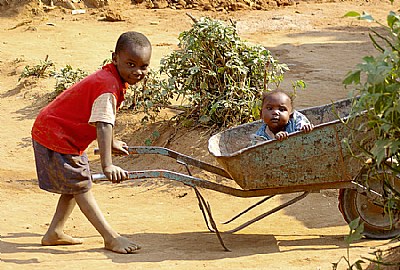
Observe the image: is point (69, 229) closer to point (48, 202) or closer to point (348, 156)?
point (48, 202)

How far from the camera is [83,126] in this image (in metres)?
5.37

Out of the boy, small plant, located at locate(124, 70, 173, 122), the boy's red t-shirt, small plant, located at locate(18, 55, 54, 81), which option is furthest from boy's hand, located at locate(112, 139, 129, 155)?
small plant, located at locate(18, 55, 54, 81)

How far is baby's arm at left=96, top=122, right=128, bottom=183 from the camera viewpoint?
5082mm

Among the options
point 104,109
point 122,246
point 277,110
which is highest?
point 104,109

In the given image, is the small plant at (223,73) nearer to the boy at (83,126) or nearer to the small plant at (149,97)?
the small plant at (149,97)

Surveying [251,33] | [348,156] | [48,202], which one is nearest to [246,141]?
[348,156]

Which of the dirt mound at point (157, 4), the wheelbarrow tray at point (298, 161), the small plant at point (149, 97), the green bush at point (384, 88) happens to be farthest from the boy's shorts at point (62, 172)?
the dirt mound at point (157, 4)

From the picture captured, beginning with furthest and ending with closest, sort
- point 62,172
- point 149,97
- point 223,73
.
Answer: point 149,97, point 223,73, point 62,172

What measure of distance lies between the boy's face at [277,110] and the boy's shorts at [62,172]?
132 cm

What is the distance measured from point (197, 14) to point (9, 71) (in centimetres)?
590

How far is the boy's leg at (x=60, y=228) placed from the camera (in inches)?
222

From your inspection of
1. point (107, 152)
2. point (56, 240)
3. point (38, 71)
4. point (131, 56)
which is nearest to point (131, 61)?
point (131, 56)

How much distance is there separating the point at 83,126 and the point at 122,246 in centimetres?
84

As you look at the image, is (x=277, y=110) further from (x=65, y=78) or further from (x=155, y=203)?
(x=65, y=78)
